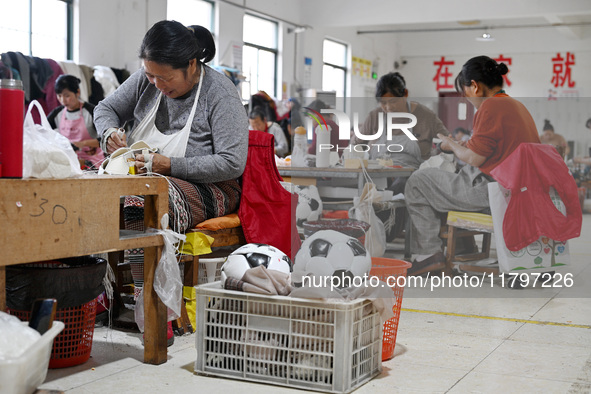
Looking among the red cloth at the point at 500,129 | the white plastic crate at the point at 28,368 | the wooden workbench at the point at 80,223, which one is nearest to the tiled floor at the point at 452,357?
the wooden workbench at the point at 80,223

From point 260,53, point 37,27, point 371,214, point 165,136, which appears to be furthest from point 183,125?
point 260,53

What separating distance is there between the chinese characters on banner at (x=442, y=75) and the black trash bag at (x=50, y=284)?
1476 cm

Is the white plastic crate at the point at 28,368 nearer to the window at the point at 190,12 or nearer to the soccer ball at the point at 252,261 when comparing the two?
the soccer ball at the point at 252,261

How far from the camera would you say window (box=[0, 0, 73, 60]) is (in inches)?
267

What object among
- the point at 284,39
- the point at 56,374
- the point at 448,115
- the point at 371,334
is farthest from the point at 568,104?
the point at 284,39

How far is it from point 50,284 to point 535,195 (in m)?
2.64

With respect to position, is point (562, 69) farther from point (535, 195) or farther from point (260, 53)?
point (535, 195)

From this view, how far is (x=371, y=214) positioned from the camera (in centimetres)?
362

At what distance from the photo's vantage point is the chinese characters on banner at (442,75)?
16109mm

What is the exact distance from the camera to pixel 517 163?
3.76 metres

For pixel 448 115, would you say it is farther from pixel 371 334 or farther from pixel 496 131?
pixel 371 334

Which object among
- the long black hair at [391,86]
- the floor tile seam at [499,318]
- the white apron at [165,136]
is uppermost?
the long black hair at [391,86]

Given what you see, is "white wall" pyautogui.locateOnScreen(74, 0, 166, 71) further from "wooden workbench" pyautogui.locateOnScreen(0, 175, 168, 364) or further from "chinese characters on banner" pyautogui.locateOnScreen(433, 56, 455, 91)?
"chinese characters on banner" pyautogui.locateOnScreen(433, 56, 455, 91)

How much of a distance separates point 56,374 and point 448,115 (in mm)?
2399
